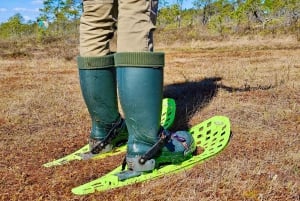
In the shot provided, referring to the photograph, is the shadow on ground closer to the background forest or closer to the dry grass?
the dry grass

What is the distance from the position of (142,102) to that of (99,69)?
0.39m

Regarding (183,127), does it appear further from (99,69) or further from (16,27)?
(16,27)

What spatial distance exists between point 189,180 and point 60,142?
955mm

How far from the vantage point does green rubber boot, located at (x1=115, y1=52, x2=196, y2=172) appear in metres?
1.56

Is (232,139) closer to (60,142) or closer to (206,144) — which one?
(206,144)

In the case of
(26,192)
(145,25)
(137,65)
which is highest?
(145,25)

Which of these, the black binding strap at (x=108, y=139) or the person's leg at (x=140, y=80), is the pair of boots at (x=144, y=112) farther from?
the black binding strap at (x=108, y=139)

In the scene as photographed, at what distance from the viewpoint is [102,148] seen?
6.35 ft

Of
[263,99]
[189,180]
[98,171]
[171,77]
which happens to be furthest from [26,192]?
[171,77]

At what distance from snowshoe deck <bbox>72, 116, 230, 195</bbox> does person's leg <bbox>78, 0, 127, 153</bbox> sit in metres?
0.28

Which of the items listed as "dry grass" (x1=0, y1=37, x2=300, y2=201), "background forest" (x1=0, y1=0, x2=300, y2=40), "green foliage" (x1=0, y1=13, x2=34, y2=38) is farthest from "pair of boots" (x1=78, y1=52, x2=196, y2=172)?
"green foliage" (x1=0, y1=13, x2=34, y2=38)

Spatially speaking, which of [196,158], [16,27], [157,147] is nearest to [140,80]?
[157,147]

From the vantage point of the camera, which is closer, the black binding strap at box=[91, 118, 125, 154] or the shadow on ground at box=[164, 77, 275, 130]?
the black binding strap at box=[91, 118, 125, 154]

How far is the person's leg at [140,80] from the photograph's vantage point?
1.56 metres
